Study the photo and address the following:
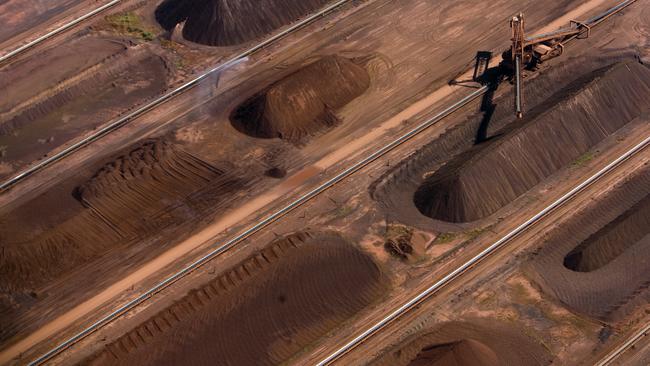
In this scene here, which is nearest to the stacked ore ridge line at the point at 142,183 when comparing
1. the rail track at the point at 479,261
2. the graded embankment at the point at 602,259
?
the rail track at the point at 479,261

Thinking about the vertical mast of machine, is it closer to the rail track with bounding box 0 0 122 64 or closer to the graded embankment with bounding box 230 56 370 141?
the graded embankment with bounding box 230 56 370 141

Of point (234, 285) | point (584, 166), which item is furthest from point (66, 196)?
point (584, 166)

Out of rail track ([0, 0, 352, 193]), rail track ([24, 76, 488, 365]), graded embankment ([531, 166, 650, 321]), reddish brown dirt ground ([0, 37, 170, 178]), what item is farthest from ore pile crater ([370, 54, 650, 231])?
reddish brown dirt ground ([0, 37, 170, 178])

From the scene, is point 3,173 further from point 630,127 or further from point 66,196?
point 630,127

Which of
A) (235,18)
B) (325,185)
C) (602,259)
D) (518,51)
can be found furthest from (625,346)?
(235,18)

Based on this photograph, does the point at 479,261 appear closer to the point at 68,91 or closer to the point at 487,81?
the point at 487,81

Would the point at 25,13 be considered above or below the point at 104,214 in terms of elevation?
above
